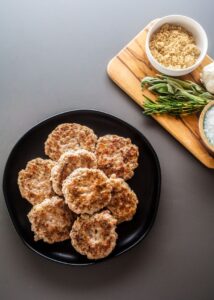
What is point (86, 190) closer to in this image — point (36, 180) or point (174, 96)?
point (36, 180)

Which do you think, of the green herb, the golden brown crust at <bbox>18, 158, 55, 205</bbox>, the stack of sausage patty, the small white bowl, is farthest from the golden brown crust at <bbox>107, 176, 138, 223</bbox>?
the small white bowl

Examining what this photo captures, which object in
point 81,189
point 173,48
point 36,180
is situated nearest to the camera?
point 81,189

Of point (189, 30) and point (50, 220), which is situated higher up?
point (189, 30)

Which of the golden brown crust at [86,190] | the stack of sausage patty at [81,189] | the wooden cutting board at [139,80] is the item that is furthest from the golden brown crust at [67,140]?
the wooden cutting board at [139,80]

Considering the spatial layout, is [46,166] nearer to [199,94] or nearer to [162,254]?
[162,254]

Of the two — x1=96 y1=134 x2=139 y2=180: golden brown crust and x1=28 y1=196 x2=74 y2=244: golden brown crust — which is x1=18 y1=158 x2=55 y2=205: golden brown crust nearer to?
x1=28 y1=196 x2=74 y2=244: golden brown crust

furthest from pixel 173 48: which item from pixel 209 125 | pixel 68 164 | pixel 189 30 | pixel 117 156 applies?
pixel 68 164

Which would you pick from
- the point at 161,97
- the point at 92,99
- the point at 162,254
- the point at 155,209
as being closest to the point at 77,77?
the point at 92,99
